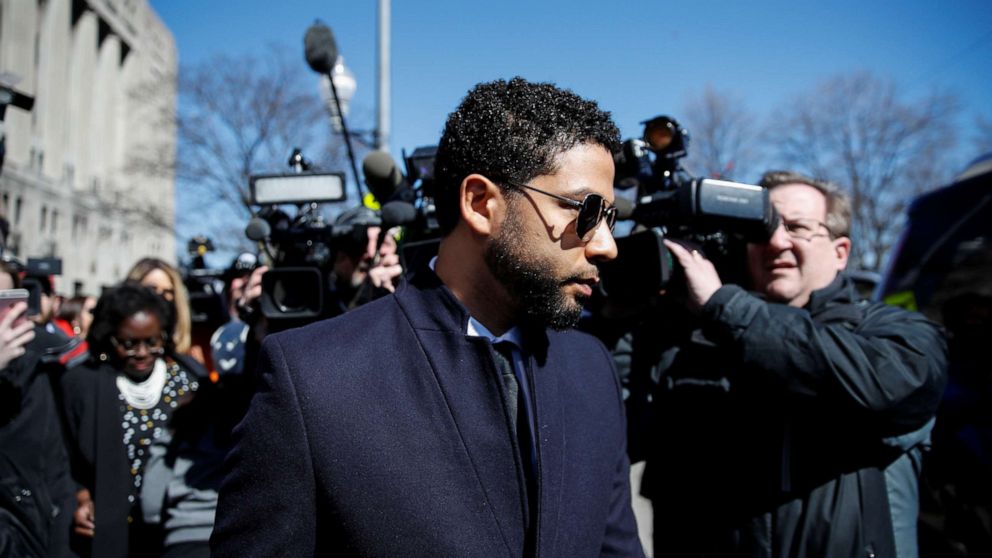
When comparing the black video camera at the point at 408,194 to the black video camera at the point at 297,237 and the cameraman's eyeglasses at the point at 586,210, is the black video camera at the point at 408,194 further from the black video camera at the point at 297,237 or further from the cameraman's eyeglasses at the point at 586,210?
the cameraman's eyeglasses at the point at 586,210

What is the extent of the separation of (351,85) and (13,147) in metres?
24.0

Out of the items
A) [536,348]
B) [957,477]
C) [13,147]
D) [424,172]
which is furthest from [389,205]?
[13,147]

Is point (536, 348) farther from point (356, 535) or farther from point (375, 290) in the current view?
point (375, 290)

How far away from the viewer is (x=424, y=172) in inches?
102

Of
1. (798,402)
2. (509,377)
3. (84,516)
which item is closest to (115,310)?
(84,516)

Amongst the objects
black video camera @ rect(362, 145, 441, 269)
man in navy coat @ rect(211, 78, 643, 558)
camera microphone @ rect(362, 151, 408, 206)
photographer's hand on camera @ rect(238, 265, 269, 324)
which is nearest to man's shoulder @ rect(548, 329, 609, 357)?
man in navy coat @ rect(211, 78, 643, 558)

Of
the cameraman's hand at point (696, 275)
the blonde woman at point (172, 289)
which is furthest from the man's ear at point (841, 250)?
the blonde woman at point (172, 289)

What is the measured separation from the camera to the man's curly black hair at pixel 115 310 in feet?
10.9

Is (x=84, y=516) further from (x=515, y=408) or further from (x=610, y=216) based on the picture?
(x=610, y=216)

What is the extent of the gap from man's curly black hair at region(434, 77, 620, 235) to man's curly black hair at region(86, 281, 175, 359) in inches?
88.9

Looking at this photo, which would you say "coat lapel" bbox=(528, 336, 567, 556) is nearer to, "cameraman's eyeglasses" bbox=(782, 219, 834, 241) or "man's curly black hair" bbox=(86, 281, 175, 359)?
"cameraman's eyeglasses" bbox=(782, 219, 834, 241)

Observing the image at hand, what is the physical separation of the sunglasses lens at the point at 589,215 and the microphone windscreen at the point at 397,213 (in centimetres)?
96

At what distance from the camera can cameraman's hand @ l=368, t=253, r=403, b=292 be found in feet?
8.43

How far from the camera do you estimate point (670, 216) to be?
7.09 feet
